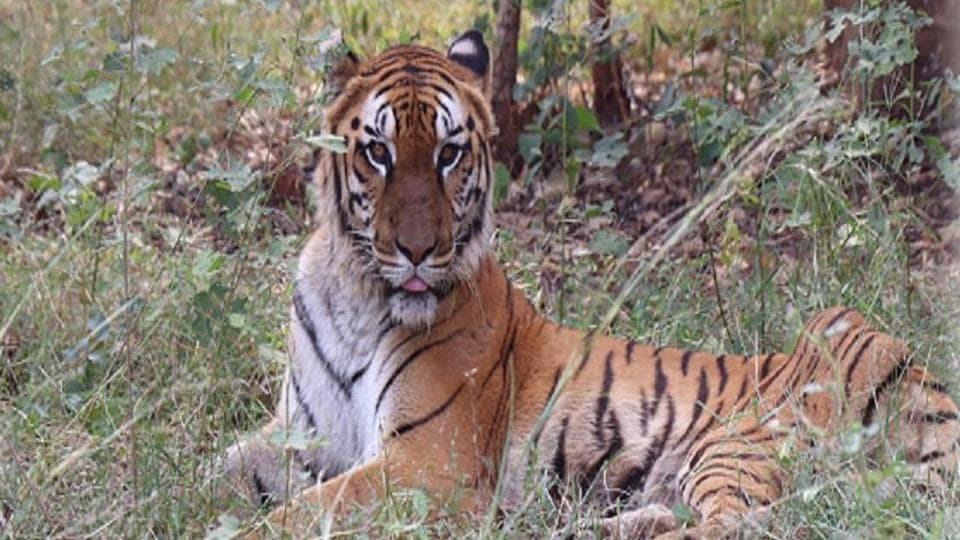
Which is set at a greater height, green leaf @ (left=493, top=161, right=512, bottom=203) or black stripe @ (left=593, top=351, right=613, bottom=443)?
green leaf @ (left=493, top=161, right=512, bottom=203)

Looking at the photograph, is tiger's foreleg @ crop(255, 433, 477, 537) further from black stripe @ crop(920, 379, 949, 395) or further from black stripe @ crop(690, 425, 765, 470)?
black stripe @ crop(920, 379, 949, 395)

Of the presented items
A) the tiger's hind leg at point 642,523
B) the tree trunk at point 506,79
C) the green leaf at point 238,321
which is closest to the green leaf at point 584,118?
the tree trunk at point 506,79

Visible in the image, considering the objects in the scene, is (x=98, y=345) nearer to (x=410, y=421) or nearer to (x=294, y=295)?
(x=294, y=295)

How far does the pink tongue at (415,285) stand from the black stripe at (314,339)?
295 millimetres

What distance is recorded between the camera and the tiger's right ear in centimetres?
468

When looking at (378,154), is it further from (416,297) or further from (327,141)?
(327,141)

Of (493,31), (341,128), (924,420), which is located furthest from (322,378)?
(493,31)

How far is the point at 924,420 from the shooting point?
4406mm

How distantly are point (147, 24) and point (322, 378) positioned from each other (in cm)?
346

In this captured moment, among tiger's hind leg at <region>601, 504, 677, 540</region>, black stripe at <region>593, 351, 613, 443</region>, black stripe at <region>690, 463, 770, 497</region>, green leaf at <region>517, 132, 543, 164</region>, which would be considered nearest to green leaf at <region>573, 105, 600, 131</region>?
green leaf at <region>517, 132, 543, 164</region>

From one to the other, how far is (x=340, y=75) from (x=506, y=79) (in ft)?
7.51

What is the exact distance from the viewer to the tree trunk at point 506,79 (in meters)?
6.85

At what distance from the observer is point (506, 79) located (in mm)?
6941

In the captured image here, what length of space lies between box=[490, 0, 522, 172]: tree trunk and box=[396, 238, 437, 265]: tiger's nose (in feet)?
7.57
